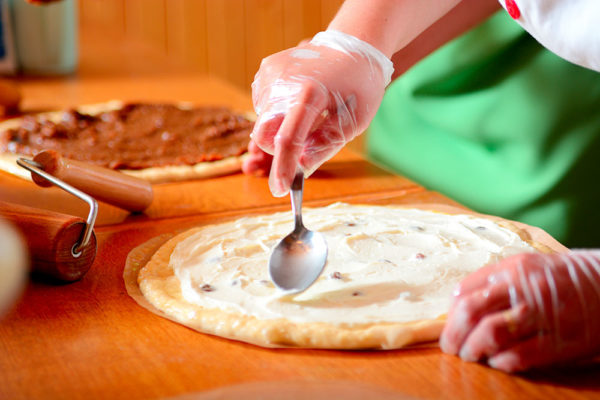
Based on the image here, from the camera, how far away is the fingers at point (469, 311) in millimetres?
677

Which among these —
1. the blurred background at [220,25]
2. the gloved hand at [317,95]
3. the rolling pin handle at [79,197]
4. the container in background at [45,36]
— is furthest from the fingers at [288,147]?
the blurred background at [220,25]

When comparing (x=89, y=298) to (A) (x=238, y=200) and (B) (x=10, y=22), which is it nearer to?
(A) (x=238, y=200)

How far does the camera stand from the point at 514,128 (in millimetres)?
1391

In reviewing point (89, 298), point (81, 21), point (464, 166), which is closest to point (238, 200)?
point (89, 298)

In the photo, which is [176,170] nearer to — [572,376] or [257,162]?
[257,162]

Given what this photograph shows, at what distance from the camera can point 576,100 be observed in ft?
4.44

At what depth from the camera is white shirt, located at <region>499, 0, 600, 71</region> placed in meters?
0.95

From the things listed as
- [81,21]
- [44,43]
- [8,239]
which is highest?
[8,239]

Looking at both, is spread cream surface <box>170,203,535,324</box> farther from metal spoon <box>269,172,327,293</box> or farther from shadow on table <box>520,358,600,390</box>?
shadow on table <box>520,358,600,390</box>

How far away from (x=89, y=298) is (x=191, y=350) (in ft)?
0.64

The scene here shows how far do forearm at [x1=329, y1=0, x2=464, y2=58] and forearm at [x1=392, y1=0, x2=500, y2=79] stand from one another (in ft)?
0.37

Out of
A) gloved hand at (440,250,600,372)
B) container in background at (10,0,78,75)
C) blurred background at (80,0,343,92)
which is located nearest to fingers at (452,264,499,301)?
gloved hand at (440,250,600,372)

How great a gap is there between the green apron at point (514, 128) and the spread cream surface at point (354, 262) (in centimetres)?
40

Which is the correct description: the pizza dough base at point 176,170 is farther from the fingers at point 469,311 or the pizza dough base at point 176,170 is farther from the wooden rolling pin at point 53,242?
the fingers at point 469,311
